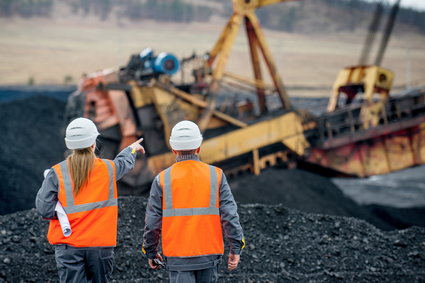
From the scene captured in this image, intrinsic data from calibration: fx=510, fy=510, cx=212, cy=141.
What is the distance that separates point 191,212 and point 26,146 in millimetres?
10160

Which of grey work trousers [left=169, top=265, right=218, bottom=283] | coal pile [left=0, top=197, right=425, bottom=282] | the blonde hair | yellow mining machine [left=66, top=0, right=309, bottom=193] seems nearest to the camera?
grey work trousers [left=169, top=265, right=218, bottom=283]

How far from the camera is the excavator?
7996 millimetres

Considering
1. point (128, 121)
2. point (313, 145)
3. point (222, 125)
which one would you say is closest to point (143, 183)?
point (128, 121)

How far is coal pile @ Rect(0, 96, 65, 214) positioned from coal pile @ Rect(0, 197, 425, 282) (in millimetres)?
3653

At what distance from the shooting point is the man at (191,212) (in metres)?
2.80

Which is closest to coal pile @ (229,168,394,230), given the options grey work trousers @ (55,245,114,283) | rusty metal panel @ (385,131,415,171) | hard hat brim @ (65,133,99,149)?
rusty metal panel @ (385,131,415,171)

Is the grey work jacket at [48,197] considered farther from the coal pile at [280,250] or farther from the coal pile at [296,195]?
the coal pile at [296,195]

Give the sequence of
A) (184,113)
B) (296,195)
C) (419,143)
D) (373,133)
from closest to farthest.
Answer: (184,113) → (373,133) → (419,143) → (296,195)

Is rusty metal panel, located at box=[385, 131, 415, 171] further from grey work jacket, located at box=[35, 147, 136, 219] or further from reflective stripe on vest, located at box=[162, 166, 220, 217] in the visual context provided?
grey work jacket, located at box=[35, 147, 136, 219]

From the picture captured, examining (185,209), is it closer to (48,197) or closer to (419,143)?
(48,197)

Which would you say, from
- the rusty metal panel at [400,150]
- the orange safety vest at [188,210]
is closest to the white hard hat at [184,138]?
the orange safety vest at [188,210]

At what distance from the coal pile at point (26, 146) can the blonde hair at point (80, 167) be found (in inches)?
234

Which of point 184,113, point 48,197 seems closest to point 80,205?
point 48,197

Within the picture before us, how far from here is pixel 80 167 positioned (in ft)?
9.58
